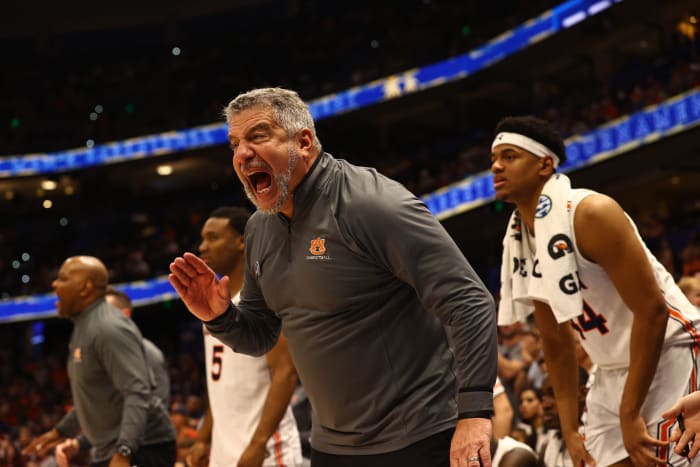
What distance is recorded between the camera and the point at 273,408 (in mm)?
3629

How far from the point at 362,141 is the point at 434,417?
22.1m

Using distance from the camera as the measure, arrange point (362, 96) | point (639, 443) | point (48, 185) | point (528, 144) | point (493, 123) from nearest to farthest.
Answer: point (639, 443) → point (528, 144) → point (362, 96) → point (493, 123) → point (48, 185)

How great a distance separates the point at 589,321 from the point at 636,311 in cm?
26

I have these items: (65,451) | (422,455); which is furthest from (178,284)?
(65,451)

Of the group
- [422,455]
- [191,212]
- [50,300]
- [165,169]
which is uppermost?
[165,169]

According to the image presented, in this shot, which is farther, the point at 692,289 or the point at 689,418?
the point at 692,289

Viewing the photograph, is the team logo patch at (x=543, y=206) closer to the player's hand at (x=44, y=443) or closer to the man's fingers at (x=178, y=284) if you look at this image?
the man's fingers at (x=178, y=284)

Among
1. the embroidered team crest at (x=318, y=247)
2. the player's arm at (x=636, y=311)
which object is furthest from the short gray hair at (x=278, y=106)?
the player's arm at (x=636, y=311)

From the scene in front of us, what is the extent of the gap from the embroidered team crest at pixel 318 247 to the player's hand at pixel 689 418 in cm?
103

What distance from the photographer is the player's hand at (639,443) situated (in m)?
2.78

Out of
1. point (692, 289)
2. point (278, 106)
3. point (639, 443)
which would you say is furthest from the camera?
point (692, 289)

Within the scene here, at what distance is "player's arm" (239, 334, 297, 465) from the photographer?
11.9 feet

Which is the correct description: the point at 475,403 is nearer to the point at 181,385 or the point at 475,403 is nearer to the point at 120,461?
the point at 120,461

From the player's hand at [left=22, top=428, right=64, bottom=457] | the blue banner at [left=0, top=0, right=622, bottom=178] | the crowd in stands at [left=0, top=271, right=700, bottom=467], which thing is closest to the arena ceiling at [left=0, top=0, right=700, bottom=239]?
the blue banner at [left=0, top=0, right=622, bottom=178]
